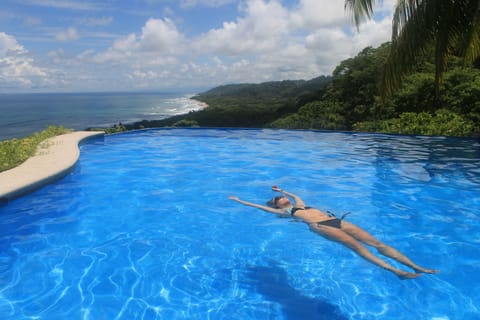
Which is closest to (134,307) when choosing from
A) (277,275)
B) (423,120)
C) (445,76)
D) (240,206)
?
(277,275)

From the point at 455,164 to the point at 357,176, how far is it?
2.97m

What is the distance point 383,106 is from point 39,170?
8502 mm

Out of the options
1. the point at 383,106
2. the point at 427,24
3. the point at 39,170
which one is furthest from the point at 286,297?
the point at 383,106

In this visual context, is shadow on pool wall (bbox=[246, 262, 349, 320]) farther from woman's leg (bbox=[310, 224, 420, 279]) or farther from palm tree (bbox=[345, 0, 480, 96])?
palm tree (bbox=[345, 0, 480, 96])

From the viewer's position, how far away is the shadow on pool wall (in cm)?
344

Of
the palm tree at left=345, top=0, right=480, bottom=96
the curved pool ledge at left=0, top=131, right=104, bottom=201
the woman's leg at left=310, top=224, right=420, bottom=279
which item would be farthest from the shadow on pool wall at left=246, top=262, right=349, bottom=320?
the palm tree at left=345, top=0, right=480, bottom=96

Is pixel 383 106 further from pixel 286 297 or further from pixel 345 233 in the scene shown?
pixel 286 297

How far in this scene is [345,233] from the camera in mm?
4762

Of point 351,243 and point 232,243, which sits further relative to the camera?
point 232,243

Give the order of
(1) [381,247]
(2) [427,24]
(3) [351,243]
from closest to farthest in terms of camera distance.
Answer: (1) [381,247]
(3) [351,243]
(2) [427,24]

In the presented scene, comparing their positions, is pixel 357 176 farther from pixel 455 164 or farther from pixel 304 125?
pixel 304 125

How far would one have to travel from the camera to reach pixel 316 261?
4527 mm

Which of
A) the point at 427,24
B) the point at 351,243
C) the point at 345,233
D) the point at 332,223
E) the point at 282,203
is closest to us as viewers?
the point at 351,243

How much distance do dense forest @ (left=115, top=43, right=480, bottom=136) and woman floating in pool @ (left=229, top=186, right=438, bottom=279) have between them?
15.5 feet
